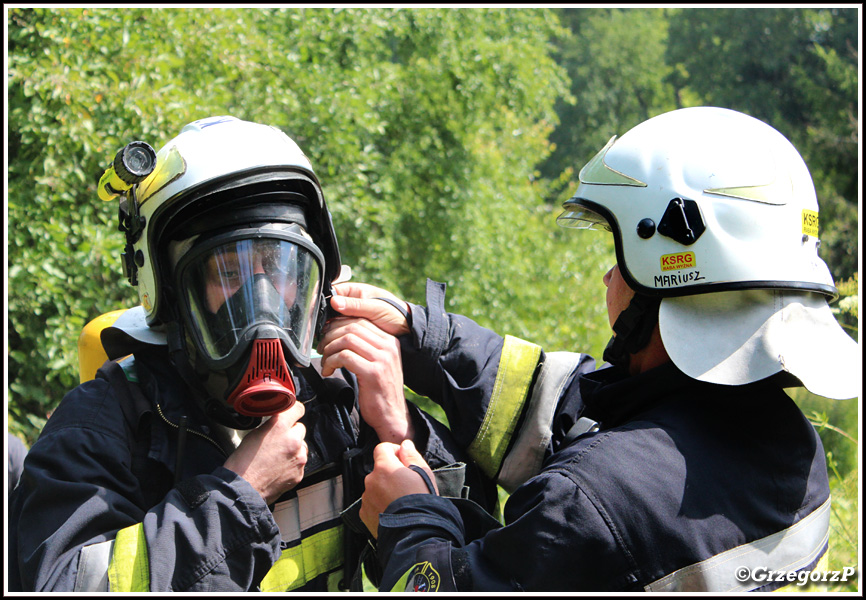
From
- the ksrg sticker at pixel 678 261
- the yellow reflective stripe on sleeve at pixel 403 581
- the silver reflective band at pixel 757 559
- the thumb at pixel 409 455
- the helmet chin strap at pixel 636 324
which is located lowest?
the silver reflective band at pixel 757 559

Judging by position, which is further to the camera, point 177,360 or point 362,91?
point 362,91

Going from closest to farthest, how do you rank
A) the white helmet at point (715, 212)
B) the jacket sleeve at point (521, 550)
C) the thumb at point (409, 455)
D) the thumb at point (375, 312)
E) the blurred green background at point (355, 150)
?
the jacket sleeve at point (521, 550) → the white helmet at point (715, 212) → the thumb at point (409, 455) → the thumb at point (375, 312) → the blurred green background at point (355, 150)

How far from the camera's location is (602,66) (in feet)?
116

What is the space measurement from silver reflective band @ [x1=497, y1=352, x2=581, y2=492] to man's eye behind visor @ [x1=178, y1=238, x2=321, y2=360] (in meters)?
0.78

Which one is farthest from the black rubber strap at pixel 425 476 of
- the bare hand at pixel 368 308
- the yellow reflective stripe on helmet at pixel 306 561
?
the bare hand at pixel 368 308

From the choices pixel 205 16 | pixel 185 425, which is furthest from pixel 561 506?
pixel 205 16

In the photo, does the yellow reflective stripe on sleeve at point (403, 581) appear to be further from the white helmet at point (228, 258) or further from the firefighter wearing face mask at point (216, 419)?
the white helmet at point (228, 258)

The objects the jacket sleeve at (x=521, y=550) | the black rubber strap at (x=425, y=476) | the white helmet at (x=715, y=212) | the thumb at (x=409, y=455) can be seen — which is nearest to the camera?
the jacket sleeve at (x=521, y=550)

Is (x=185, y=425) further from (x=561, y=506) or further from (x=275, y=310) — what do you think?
(x=561, y=506)

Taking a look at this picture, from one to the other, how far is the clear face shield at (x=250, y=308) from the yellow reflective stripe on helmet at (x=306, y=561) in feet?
1.57

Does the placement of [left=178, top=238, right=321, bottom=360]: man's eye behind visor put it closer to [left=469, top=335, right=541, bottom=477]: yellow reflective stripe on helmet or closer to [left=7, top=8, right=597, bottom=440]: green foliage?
[left=469, top=335, right=541, bottom=477]: yellow reflective stripe on helmet

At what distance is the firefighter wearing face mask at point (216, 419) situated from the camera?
1940 millimetres

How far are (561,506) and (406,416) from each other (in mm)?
734

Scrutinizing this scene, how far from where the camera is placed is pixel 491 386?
8.36 feet
